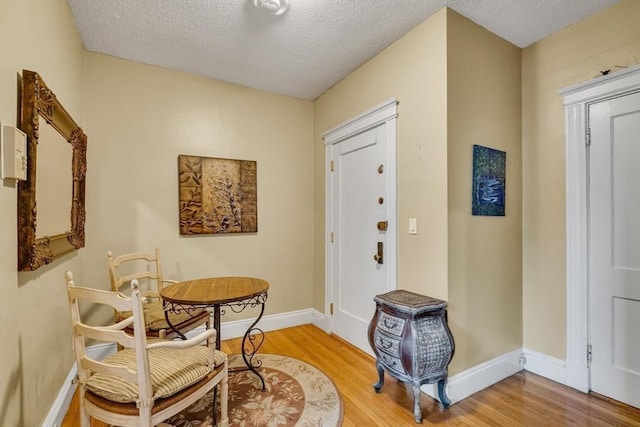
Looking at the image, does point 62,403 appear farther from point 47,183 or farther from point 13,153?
point 13,153

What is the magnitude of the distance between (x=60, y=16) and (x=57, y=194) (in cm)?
112

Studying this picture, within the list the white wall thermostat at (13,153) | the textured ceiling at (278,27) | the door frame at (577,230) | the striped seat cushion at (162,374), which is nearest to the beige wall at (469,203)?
the textured ceiling at (278,27)

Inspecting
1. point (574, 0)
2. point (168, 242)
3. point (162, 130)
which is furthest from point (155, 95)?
point (574, 0)

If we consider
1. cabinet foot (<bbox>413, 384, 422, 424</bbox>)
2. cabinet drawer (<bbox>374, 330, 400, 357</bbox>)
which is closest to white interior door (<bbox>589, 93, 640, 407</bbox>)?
cabinet foot (<bbox>413, 384, 422, 424</bbox>)

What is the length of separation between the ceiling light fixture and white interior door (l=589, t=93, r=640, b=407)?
7.43 feet

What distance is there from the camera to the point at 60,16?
6.17ft

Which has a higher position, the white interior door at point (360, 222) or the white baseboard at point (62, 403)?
the white interior door at point (360, 222)

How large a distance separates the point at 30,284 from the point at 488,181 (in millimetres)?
2867

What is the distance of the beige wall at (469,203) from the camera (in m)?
2.09

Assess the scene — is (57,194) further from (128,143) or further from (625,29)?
(625,29)

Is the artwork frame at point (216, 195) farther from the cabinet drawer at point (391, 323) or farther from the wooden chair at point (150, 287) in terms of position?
the cabinet drawer at point (391, 323)

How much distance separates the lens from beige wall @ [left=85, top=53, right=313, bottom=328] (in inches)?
103

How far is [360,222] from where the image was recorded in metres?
2.91

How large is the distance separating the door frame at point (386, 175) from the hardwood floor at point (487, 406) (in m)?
0.76
